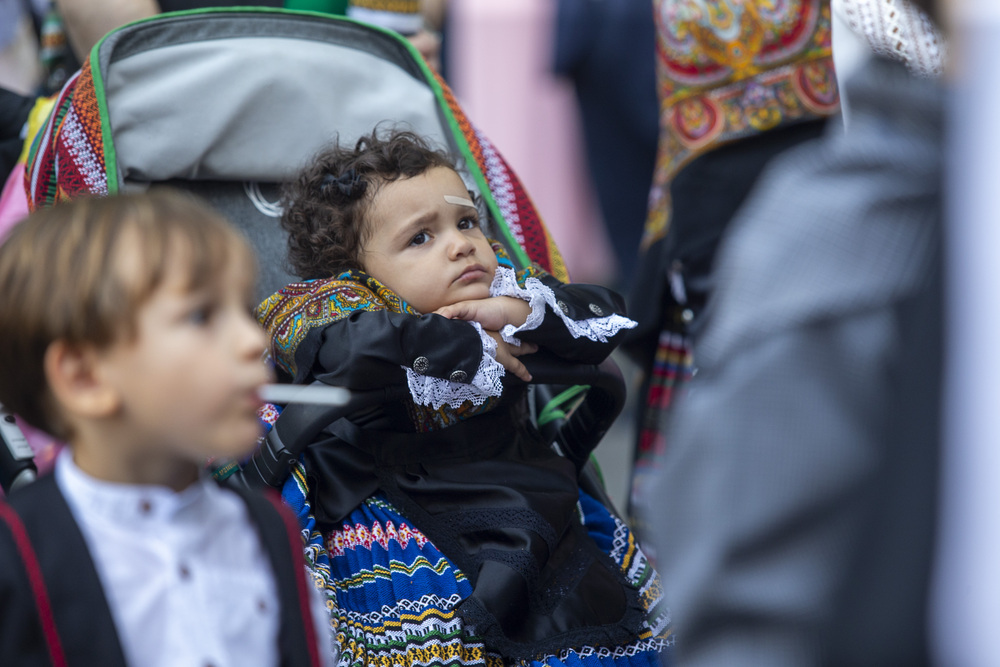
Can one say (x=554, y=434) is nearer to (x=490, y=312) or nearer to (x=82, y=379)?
(x=490, y=312)

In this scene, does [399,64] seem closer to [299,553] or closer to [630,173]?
[299,553]

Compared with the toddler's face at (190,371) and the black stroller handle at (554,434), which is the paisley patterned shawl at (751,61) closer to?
the black stroller handle at (554,434)

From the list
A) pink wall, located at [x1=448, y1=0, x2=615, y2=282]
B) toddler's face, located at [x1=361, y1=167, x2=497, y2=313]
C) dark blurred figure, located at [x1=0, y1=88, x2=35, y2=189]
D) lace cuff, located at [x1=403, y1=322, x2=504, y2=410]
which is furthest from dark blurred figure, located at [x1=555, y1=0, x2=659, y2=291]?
lace cuff, located at [x1=403, y1=322, x2=504, y2=410]

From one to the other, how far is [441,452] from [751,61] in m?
1.27

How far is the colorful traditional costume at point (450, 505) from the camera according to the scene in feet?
4.86

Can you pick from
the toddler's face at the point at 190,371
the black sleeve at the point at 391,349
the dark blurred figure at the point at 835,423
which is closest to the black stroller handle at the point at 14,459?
the black sleeve at the point at 391,349

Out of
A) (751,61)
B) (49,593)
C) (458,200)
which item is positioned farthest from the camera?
(751,61)

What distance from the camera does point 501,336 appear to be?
171cm

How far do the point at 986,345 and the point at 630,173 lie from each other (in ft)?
14.6

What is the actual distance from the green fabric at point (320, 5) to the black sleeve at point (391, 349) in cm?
122

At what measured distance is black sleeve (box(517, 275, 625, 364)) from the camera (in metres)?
1.71

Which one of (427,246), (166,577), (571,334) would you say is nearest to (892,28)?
(571,334)

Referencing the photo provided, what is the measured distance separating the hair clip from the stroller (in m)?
0.20

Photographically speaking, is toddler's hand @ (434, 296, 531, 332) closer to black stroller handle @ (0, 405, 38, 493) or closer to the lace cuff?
the lace cuff
